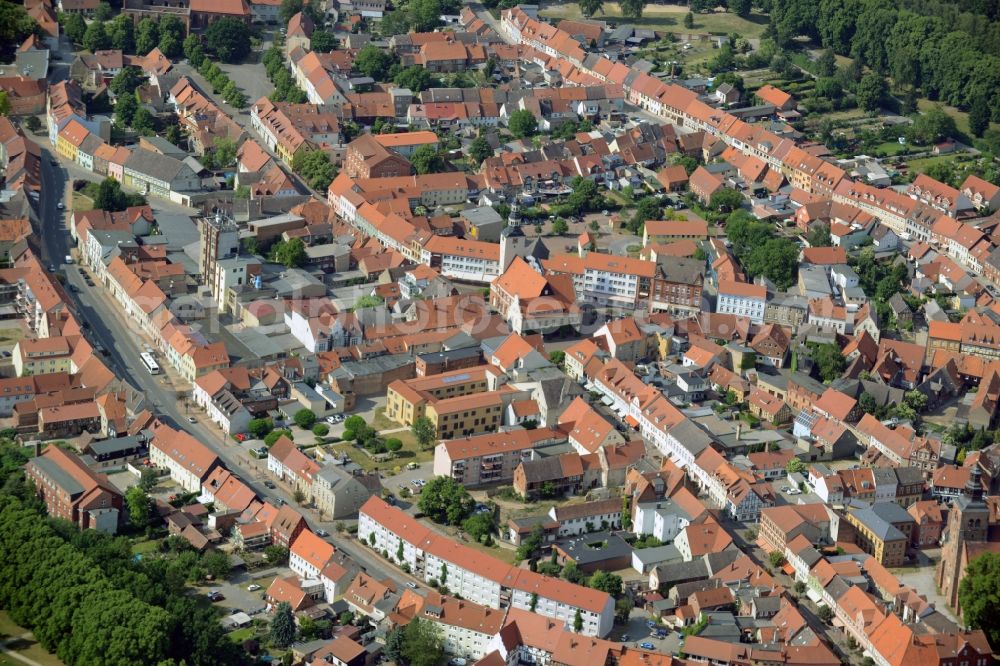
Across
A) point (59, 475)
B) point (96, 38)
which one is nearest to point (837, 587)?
point (59, 475)

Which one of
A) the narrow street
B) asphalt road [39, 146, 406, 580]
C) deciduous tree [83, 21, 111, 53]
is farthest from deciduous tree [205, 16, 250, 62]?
the narrow street

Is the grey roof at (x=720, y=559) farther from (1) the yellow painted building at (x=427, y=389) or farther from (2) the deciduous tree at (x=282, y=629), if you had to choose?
(2) the deciduous tree at (x=282, y=629)

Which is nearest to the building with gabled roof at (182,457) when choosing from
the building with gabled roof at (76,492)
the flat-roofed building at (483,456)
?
the building with gabled roof at (76,492)

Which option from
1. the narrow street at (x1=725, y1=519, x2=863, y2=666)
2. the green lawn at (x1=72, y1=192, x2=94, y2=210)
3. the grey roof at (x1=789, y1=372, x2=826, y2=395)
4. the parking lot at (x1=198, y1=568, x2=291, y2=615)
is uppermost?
the green lawn at (x1=72, y1=192, x2=94, y2=210)

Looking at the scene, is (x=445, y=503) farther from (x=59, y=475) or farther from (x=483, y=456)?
(x=59, y=475)

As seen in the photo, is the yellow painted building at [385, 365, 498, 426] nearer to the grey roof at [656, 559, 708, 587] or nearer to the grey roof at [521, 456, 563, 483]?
the grey roof at [521, 456, 563, 483]

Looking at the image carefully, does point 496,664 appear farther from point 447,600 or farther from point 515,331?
point 515,331
